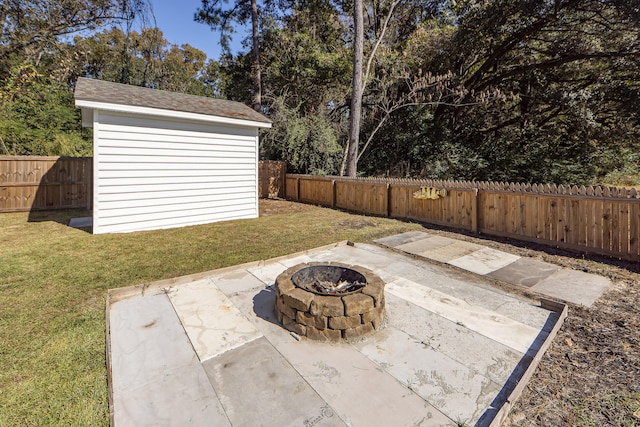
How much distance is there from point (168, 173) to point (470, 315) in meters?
6.74

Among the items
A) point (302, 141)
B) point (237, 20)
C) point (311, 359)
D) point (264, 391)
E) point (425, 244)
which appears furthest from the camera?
point (237, 20)

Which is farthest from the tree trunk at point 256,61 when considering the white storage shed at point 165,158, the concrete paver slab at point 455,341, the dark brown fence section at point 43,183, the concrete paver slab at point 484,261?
the concrete paver slab at point 455,341

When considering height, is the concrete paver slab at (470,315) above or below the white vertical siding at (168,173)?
below

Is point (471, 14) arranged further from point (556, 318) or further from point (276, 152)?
point (556, 318)

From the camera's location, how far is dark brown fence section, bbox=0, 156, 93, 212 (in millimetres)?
8500

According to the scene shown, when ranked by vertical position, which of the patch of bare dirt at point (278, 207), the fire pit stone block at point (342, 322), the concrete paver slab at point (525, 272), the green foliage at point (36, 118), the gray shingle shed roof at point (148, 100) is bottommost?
the fire pit stone block at point (342, 322)

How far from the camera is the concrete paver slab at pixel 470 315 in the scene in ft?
8.53

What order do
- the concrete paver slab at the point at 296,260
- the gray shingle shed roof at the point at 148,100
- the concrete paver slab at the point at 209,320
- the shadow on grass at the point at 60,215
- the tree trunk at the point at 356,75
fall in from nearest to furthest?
the concrete paver slab at the point at 209,320
the concrete paver slab at the point at 296,260
the gray shingle shed roof at the point at 148,100
the shadow on grass at the point at 60,215
the tree trunk at the point at 356,75

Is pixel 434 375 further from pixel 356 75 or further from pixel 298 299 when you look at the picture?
pixel 356 75

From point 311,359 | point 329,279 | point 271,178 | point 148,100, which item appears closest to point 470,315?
point 329,279

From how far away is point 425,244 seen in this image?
18.5 ft

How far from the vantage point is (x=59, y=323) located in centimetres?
273

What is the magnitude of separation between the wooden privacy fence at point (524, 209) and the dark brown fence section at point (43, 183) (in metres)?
9.04

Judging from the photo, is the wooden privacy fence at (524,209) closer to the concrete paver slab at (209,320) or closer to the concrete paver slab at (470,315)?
the concrete paver slab at (470,315)
